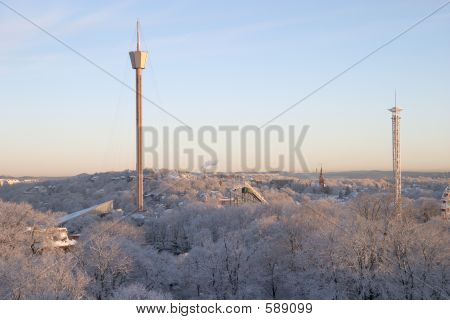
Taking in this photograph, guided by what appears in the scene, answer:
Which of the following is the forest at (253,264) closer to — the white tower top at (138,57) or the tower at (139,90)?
the tower at (139,90)

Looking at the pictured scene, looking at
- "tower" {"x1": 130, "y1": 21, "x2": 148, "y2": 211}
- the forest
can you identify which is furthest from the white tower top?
the forest

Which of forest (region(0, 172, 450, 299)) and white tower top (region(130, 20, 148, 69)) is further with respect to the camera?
white tower top (region(130, 20, 148, 69))

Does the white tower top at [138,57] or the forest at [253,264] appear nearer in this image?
the forest at [253,264]

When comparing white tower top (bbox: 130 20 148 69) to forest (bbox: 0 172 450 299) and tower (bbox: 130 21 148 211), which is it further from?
forest (bbox: 0 172 450 299)

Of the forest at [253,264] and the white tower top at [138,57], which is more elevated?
→ the white tower top at [138,57]

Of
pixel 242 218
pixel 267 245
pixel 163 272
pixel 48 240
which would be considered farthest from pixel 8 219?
pixel 242 218

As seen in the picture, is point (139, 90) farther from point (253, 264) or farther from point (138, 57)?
point (253, 264)

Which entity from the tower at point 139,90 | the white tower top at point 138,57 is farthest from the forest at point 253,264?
the white tower top at point 138,57
